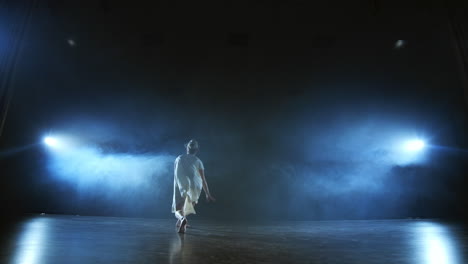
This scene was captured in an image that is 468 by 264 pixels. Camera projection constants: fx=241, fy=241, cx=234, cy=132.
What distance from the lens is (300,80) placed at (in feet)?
19.7

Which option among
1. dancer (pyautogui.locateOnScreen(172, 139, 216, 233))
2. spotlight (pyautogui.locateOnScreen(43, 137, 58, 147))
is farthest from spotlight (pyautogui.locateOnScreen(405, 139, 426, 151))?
spotlight (pyautogui.locateOnScreen(43, 137, 58, 147))

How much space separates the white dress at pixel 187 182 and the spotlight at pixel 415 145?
604 centimetres

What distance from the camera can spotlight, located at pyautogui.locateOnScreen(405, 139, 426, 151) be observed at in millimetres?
6313

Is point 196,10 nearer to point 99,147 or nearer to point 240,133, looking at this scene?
point 240,133

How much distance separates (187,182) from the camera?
3.10m

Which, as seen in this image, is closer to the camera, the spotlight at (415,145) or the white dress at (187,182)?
the white dress at (187,182)

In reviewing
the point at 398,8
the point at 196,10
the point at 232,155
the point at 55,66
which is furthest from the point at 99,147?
the point at 398,8

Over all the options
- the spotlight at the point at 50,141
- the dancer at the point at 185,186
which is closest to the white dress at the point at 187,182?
the dancer at the point at 185,186

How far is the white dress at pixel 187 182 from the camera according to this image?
3.08m

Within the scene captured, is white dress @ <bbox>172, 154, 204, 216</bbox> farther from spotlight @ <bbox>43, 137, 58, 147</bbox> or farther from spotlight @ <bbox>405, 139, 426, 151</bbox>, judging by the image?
spotlight @ <bbox>405, 139, 426, 151</bbox>

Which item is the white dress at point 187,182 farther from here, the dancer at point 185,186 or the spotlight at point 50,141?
the spotlight at point 50,141

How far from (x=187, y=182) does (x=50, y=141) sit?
5.43 m

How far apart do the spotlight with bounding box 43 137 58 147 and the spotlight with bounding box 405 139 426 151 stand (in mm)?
A: 9387

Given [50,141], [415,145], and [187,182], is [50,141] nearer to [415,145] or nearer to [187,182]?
[187,182]
